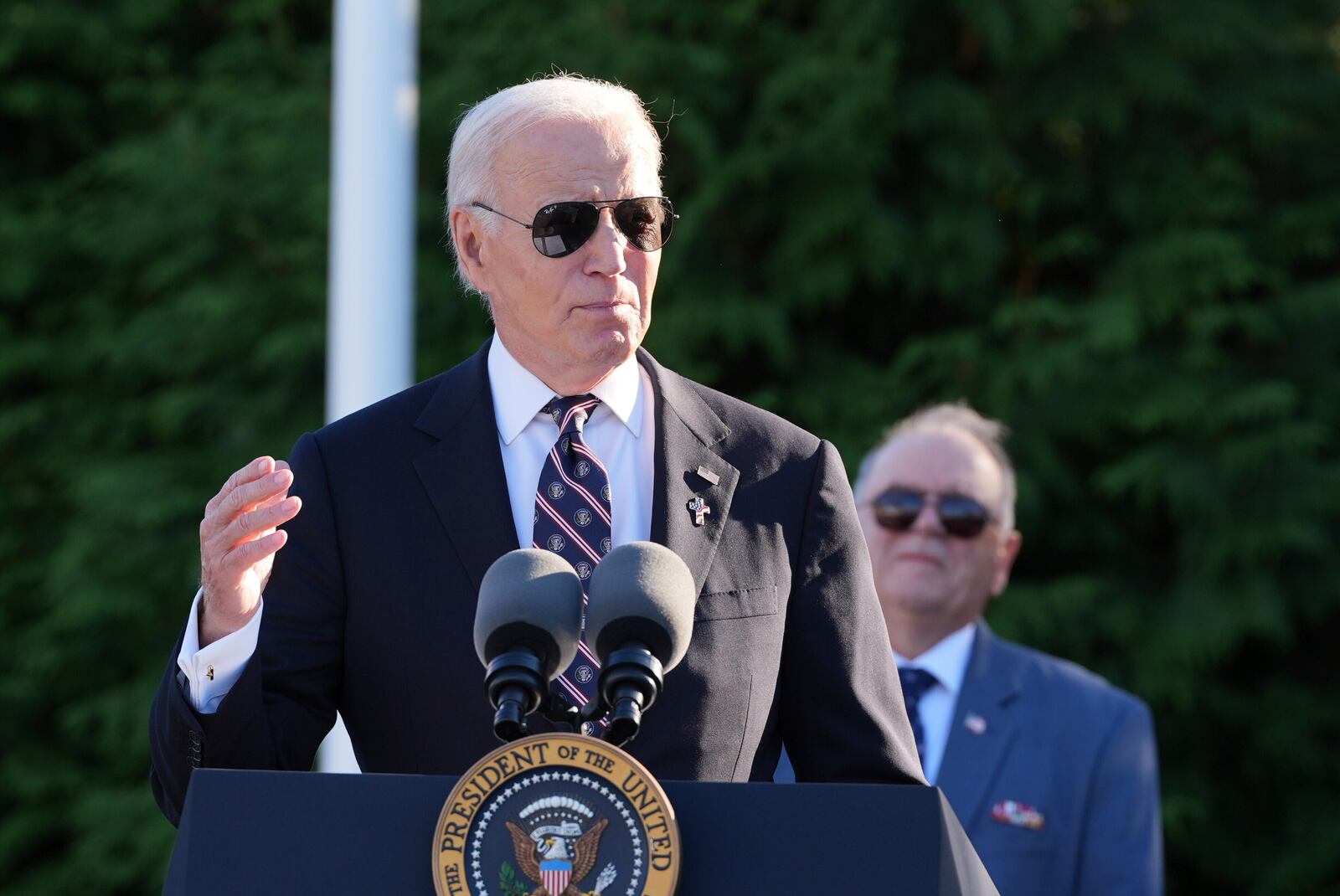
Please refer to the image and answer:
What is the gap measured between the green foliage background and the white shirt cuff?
433 centimetres

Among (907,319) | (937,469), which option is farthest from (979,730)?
(907,319)

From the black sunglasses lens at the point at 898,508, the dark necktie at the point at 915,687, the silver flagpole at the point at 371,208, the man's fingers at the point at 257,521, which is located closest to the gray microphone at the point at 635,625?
the man's fingers at the point at 257,521

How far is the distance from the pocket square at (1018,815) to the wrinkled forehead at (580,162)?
6.70 feet

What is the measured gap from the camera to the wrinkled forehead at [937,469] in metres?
4.29

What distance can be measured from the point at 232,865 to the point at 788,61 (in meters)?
5.30

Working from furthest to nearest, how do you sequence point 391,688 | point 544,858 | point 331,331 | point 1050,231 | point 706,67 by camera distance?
point 1050,231
point 706,67
point 331,331
point 391,688
point 544,858

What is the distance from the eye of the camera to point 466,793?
5.03 feet

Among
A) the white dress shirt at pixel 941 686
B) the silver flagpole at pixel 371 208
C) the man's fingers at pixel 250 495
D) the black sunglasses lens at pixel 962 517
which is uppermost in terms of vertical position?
the silver flagpole at pixel 371 208

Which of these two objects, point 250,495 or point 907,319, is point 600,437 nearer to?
point 250,495

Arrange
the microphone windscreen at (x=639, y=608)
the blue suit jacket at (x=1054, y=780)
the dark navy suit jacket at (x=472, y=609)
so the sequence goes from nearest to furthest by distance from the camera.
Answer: the microphone windscreen at (x=639, y=608) < the dark navy suit jacket at (x=472, y=609) < the blue suit jacket at (x=1054, y=780)

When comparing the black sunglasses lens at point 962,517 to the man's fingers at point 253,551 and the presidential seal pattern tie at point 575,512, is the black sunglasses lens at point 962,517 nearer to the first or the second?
the presidential seal pattern tie at point 575,512

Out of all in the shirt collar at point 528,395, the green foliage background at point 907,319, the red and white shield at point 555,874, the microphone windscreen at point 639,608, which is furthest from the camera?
the green foliage background at point 907,319

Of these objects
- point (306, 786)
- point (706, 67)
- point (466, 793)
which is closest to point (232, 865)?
point (306, 786)

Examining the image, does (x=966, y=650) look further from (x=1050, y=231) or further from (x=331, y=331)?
(x=1050, y=231)
